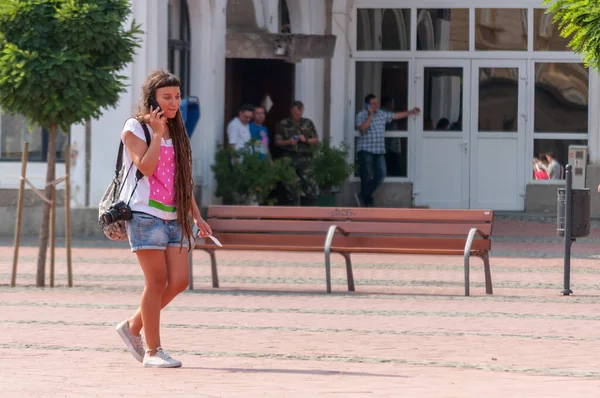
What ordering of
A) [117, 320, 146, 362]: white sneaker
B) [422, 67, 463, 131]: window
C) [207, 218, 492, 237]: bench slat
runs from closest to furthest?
[117, 320, 146, 362]: white sneaker
[207, 218, 492, 237]: bench slat
[422, 67, 463, 131]: window

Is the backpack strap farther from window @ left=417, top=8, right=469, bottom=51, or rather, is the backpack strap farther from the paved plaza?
window @ left=417, top=8, right=469, bottom=51

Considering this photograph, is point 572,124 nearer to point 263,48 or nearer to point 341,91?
point 341,91

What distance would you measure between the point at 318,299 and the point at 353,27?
1181 centimetres

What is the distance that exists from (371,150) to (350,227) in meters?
9.30

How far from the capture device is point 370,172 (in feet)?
72.0

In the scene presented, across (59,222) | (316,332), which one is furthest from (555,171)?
(316,332)

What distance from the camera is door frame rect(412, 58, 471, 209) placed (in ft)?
73.7

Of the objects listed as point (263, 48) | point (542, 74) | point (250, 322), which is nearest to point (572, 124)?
point (542, 74)

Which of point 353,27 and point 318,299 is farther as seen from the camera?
point 353,27

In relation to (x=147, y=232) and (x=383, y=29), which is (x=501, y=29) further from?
(x=147, y=232)

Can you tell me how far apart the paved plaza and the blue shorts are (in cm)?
69

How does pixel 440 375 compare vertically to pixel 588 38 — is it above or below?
below

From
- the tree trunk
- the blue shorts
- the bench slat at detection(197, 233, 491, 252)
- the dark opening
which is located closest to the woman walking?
the blue shorts

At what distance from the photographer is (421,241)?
1241 cm
